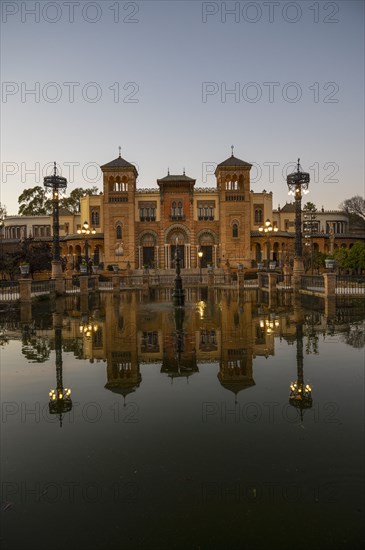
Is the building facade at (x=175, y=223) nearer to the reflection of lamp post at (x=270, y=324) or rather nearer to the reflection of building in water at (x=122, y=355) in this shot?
the reflection of lamp post at (x=270, y=324)

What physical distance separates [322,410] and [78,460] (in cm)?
329

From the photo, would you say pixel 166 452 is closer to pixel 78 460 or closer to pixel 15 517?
pixel 78 460

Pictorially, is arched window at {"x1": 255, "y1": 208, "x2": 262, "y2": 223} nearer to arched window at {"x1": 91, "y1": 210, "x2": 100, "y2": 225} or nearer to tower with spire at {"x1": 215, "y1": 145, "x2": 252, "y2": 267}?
tower with spire at {"x1": 215, "y1": 145, "x2": 252, "y2": 267}

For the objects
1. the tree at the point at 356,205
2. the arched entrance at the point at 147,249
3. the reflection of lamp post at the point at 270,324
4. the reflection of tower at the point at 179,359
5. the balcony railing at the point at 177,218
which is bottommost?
the reflection of tower at the point at 179,359

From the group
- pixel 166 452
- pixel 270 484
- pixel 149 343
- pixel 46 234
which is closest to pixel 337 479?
pixel 270 484

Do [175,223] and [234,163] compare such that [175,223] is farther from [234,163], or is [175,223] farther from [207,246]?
[234,163]

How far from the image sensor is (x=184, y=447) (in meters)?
4.62

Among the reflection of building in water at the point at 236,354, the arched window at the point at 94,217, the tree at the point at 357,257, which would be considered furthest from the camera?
the arched window at the point at 94,217

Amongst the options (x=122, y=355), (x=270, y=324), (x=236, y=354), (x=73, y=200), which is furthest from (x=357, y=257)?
(x=73, y=200)

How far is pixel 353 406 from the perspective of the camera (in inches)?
229

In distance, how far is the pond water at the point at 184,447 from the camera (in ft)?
10.9

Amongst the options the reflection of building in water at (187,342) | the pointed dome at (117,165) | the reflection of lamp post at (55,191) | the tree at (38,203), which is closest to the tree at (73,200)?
the tree at (38,203)

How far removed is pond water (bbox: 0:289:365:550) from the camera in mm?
3328

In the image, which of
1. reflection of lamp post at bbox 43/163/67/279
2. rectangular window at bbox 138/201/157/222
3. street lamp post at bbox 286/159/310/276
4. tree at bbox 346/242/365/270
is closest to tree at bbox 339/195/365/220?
rectangular window at bbox 138/201/157/222
